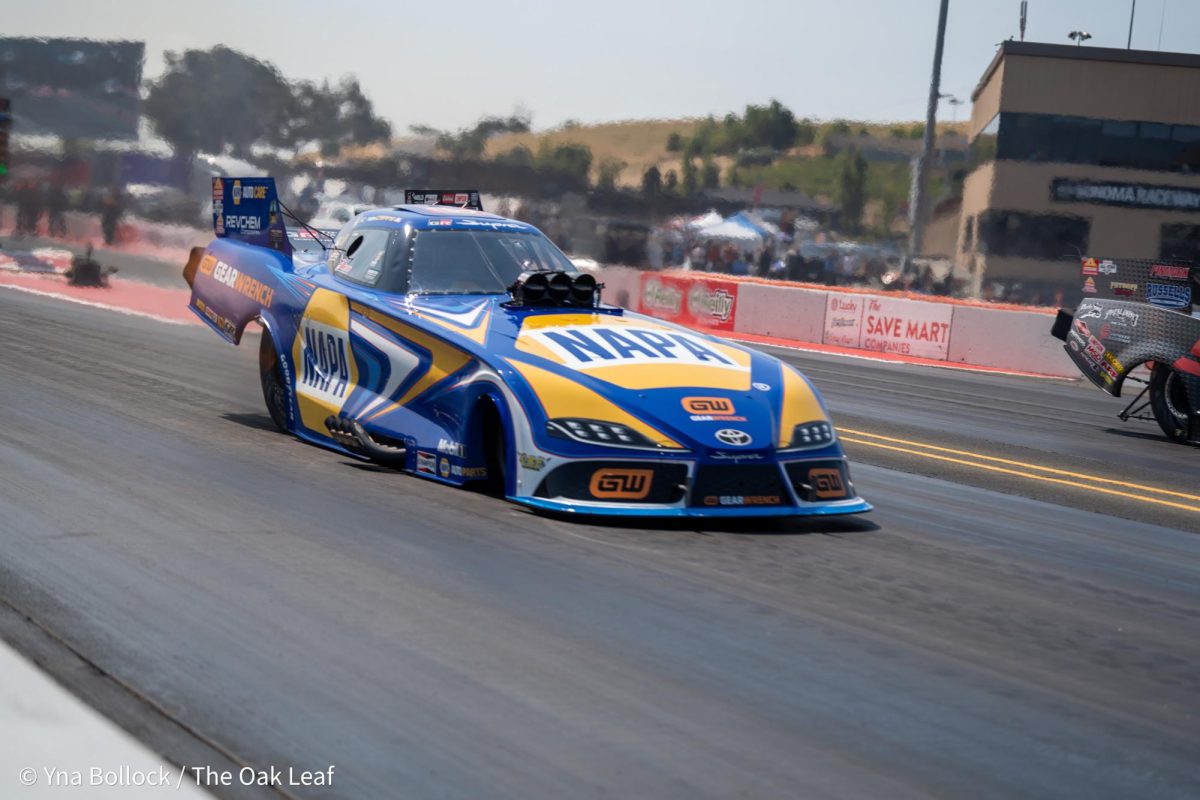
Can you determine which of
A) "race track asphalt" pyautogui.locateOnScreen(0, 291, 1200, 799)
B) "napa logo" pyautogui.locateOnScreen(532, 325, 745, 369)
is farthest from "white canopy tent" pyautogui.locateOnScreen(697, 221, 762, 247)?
"napa logo" pyautogui.locateOnScreen(532, 325, 745, 369)

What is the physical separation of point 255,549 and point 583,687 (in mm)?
2257

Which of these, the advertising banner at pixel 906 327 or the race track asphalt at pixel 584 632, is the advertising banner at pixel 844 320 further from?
the race track asphalt at pixel 584 632

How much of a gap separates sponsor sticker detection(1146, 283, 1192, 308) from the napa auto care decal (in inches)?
519

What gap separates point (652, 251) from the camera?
A: 3859 centimetres

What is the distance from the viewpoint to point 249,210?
1111 centimetres

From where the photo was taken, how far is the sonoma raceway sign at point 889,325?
25.2 meters

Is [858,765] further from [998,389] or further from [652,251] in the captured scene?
[652,251]

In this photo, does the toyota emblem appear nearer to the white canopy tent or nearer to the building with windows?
the building with windows

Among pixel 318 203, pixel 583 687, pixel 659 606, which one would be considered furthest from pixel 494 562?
pixel 318 203

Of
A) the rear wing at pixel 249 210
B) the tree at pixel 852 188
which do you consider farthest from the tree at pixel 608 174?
the rear wing at pixel 249 210

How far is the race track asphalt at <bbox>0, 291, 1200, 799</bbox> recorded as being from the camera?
13.7ft

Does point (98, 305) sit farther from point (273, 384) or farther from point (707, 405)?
point (707, 405)

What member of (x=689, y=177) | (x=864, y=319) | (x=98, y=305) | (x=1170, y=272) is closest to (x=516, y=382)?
(x=1170, y=272)

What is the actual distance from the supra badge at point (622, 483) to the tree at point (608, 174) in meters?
31.9
